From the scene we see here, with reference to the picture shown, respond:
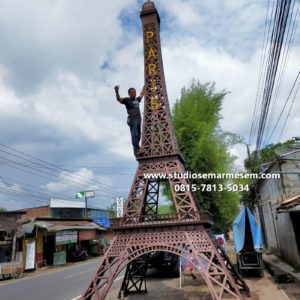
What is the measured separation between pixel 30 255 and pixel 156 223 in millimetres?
15944

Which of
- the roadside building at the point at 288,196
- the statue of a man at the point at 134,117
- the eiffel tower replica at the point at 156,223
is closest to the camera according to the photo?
the eiffel tower replica at the point at 156,223

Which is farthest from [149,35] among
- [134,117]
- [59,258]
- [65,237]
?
[59,258]

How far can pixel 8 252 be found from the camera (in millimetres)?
22172

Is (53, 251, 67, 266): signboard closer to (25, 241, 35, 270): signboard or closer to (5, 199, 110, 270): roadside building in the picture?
(5, 199, 110, 270): roadside building

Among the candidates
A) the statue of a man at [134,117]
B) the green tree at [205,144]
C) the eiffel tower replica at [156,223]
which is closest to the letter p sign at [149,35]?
the eiffel tower replica at [156,223]

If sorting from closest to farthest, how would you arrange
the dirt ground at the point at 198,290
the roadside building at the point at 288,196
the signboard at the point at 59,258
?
the dirt ground at the point at 198,290 < the roadside building at the point at 288,196 < the signboard at the point at 59,258

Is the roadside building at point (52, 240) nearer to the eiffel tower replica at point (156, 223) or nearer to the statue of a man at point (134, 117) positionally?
the eiffel tower replica at point (156, 223)

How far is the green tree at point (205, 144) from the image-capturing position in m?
21.0

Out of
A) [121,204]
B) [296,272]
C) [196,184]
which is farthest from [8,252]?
[121,204]

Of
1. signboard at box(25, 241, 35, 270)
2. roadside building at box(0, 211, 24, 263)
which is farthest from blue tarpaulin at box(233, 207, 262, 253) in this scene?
signboard at box(25, 241, 35, 270)

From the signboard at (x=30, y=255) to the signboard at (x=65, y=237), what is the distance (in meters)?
3.55

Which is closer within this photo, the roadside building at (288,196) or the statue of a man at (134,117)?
the statue of a man at (134,117)

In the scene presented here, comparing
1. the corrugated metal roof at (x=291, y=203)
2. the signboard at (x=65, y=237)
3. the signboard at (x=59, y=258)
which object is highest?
the signboard at (x=65, y=237)

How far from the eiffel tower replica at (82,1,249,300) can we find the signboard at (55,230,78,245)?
1564 cm
